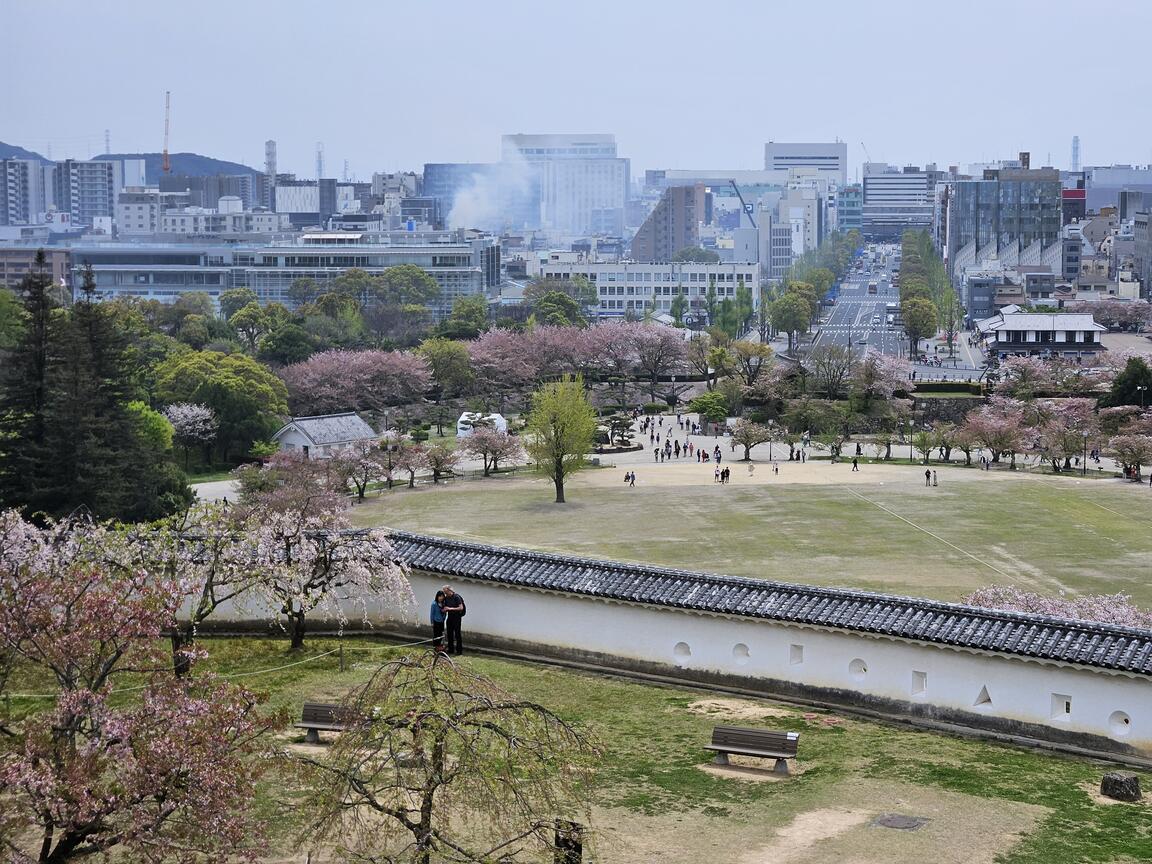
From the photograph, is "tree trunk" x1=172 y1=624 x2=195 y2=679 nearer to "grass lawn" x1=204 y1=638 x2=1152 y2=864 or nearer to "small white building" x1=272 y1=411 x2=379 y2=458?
"grass lawn" x1=204 y1=638 x2=1152 y2=864

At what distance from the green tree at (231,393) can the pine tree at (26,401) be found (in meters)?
21.0

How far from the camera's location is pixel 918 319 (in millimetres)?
108438

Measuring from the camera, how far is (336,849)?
1229cm

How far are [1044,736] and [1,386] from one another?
31.8 metres

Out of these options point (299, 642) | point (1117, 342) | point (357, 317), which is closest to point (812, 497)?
point (299, 642)

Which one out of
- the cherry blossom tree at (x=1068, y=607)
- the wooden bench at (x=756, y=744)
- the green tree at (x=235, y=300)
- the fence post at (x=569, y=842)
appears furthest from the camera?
the green tree at (x=235, y=300)

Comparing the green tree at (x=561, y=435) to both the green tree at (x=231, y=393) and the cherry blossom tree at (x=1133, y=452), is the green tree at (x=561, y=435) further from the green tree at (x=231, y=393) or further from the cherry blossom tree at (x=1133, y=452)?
the cherry blossom tree at (x=1133, y=452)

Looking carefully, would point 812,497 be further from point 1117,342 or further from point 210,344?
point 1117,342

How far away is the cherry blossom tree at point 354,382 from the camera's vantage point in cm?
7475

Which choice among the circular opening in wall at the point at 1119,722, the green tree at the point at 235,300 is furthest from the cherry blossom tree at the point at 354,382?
the circular opening in wall at the point at 1119,722

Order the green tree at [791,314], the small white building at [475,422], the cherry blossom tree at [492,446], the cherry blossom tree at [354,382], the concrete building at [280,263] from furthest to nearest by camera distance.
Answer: the concrete building at [280,263] → the green tree at [791,314] → the cherry blossom tree at [354,382] → the small white building at [475,422] → the cherry blossom tree at [492,446]

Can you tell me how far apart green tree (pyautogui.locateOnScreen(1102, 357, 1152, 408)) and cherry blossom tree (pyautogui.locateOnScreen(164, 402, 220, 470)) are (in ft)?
124

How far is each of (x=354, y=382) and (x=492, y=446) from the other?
18.9 metres

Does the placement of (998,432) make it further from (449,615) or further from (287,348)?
(449,615)
